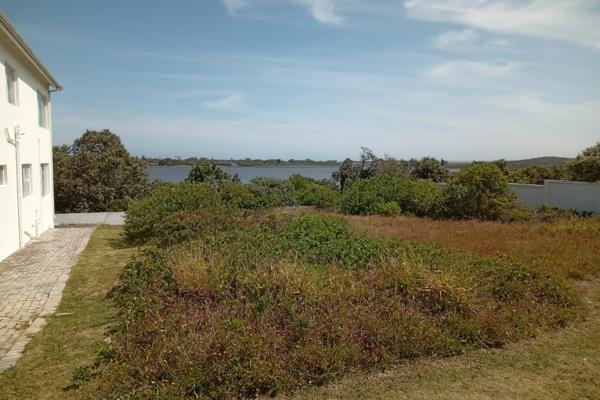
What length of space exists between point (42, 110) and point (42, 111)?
4 cm

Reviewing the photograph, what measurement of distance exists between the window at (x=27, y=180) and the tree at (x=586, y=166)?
21.3 meters

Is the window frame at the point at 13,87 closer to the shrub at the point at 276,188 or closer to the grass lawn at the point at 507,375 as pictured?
the shrub at the point at 276,188

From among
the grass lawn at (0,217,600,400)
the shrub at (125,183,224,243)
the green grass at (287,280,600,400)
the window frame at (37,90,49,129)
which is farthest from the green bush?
the green grass at (287,280,600,400)

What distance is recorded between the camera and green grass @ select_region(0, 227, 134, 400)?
4.23 meters

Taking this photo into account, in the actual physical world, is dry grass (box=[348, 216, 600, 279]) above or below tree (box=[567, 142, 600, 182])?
below

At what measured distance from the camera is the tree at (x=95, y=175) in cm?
2328

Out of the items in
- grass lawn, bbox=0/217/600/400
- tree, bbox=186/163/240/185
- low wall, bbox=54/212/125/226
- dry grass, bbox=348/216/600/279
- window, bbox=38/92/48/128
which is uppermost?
window, bbox=38/92/48/128

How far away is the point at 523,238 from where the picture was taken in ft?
39.8

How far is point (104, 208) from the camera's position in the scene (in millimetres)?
23656

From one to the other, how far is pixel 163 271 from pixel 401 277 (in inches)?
137

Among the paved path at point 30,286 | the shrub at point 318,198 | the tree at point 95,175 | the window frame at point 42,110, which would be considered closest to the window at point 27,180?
the paved path at point 30,286

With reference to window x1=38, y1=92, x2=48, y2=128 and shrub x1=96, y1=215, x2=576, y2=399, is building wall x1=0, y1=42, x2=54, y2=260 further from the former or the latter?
shrub x1=96, y1=215, x2=576, y2=399

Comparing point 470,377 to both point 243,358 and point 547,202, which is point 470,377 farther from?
point 547,202

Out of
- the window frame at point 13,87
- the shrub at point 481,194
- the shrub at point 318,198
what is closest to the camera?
the window frame at point 13,87
